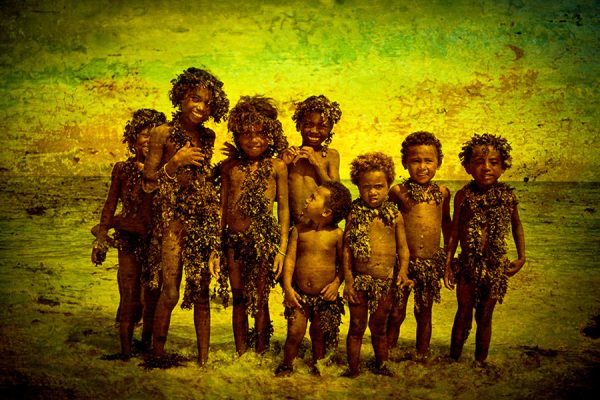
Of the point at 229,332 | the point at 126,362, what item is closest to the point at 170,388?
the point at 126,362

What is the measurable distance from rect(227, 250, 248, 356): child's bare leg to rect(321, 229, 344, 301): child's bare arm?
0.79 meters

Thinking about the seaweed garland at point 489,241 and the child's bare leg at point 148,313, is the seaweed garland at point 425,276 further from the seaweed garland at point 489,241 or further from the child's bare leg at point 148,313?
the child's bare leg at point 148,313

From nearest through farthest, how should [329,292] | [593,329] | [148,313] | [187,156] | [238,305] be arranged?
1. [187,156]
2. [329,292]
3. [238,305]
4. [148,313]
5. [593,329]

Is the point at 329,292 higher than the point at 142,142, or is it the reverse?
the point at 142,142

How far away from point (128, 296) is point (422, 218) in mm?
2828

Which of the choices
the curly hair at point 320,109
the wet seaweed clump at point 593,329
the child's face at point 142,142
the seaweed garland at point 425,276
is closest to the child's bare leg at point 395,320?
the seaweed garland at point 425,276

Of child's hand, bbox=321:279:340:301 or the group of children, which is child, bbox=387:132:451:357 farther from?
child's hand, bbox=321:279:340:301

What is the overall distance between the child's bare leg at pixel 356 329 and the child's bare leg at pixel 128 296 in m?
2.02

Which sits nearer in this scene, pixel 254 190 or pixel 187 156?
pixel 187 156

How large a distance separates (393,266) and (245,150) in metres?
1.66

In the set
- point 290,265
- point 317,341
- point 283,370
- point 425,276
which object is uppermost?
point 290,265

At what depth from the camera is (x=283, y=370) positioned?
449 centimetres

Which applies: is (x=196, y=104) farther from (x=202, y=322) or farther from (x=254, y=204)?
(x=202, y=322)

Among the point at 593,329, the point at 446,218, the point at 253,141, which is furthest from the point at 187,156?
the point at 593,329
